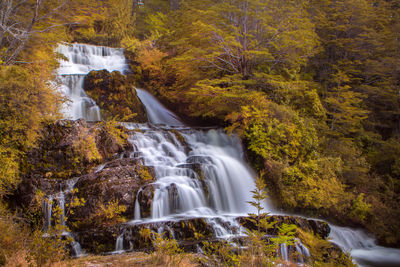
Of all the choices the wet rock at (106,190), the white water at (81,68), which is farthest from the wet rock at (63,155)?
the white water at (81,68)

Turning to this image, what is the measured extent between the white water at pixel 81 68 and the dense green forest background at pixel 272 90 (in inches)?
53.1

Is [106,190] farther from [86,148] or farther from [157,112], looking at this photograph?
[157,112]

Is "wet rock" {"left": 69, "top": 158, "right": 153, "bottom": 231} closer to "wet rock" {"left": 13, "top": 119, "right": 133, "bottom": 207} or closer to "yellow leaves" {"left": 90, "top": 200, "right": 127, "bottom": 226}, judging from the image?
"yellow leaves" {"left": 90, "top": 200, "right": 127, "bottom": 226}

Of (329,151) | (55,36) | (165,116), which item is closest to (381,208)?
(329,151)

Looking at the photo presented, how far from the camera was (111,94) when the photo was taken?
12711 mm

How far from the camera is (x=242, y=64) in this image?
13062mm

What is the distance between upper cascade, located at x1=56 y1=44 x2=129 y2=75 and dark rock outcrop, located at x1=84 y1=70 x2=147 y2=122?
3.40 meters

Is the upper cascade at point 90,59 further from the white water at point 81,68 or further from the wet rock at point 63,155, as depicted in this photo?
the wet rock at point 63,155

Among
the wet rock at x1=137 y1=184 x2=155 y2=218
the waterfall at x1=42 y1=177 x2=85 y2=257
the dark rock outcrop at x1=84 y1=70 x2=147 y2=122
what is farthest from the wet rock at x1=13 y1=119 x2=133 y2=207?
the dark rock outcrop at x1=84 y1=70 x2=147 y2=122

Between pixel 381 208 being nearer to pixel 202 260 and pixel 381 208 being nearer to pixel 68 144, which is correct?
pixel 202 260

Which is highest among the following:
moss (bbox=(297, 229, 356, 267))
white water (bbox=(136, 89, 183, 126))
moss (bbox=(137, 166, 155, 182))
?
white water (bbox=(136, 89, 183, 126))

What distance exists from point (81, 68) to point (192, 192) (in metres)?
12.3

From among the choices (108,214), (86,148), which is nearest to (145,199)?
(108,214)

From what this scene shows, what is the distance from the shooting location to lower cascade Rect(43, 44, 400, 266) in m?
6.13
